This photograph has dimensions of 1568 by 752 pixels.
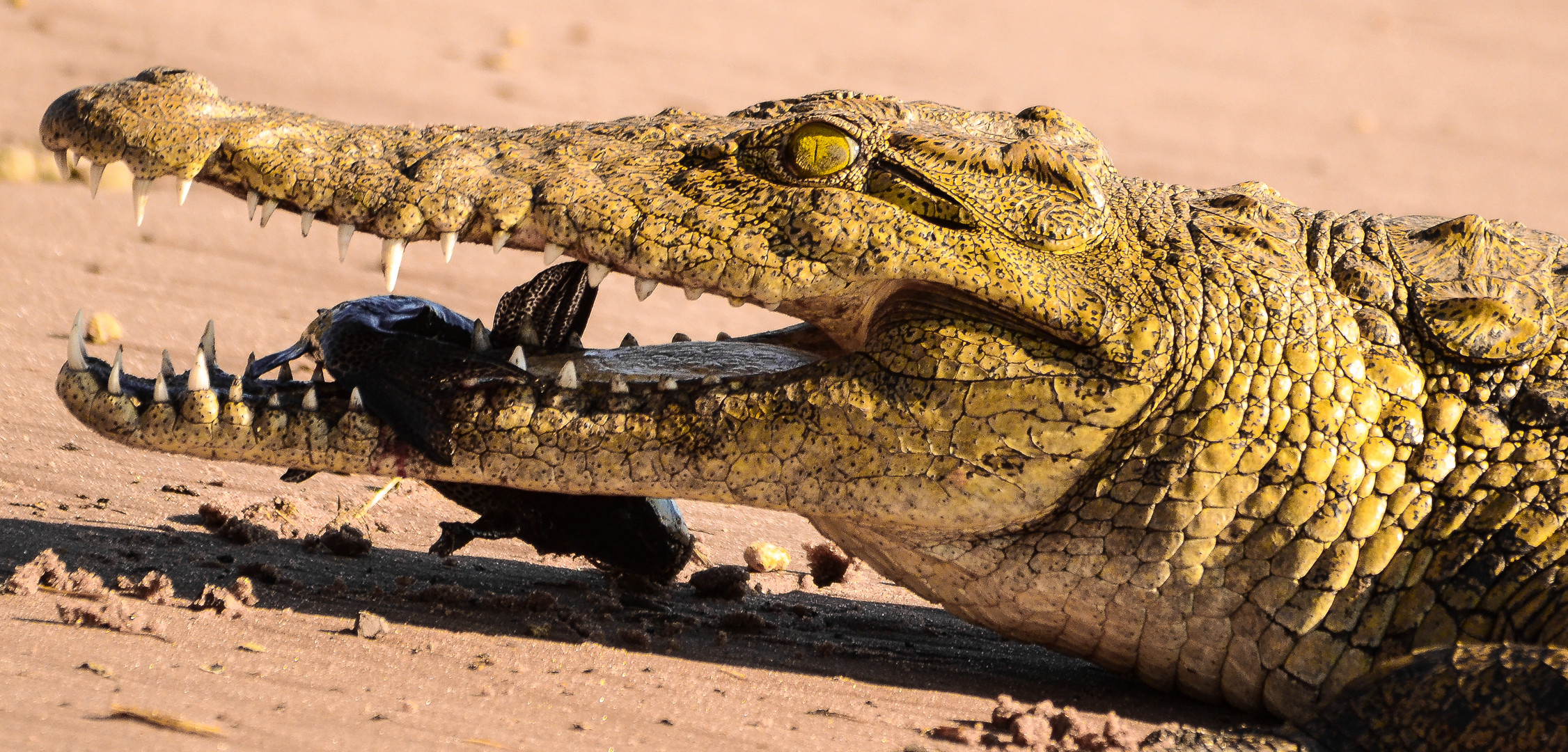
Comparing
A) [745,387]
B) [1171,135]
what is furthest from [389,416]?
[1171,135]

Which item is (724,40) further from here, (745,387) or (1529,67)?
(745,387)

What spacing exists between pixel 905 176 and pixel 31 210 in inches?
230

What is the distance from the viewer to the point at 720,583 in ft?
12.3

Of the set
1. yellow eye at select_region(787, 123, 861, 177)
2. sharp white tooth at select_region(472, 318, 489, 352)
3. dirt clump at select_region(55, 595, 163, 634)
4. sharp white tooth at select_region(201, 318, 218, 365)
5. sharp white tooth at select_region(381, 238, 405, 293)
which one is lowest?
dirt clump at select_region(55, 595, 163, 634)

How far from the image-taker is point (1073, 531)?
2.92 meters

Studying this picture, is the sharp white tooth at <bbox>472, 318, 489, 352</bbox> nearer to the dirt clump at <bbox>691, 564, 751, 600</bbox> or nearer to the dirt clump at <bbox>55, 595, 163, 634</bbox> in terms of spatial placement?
the dirt clump at <bbox>55, 595, 163, 634</bbox>

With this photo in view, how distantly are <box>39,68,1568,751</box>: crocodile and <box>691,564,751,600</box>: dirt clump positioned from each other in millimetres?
792

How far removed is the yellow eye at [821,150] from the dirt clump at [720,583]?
4.12 ft

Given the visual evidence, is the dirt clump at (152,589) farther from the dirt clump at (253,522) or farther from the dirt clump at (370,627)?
the dirt clump at (253,522)

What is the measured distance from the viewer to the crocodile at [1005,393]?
2.84m

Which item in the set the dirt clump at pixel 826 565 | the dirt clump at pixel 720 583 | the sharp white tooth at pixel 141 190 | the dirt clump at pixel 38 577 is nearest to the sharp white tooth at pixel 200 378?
the sharp white tooth at pixel 141 190

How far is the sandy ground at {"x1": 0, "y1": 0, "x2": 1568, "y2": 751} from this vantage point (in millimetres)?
2557

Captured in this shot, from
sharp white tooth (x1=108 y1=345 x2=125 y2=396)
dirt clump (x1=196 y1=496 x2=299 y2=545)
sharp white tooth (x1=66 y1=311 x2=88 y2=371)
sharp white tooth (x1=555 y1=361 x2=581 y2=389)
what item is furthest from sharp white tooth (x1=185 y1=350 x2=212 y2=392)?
dirt clump (x1=196 y1=496 x2=299 y2=545)

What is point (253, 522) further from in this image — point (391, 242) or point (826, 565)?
point (826, 565)
